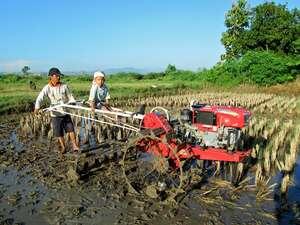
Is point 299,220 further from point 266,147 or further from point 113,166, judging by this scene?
point 266,147

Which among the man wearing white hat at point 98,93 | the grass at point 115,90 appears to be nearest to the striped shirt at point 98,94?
the man wearing white hat at point 98,93

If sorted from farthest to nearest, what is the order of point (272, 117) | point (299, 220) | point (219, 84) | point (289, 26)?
point (289, 26) → point (219, 84) → point (272, 117) → point (299, 220)

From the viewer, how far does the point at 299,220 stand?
16.8ft

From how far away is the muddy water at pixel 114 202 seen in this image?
5125mm

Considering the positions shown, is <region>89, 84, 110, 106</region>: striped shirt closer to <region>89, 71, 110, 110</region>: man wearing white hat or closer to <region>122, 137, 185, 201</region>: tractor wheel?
<region>89, 71, 110, 110</region>: man wearing white hat

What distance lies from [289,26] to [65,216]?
32431mm

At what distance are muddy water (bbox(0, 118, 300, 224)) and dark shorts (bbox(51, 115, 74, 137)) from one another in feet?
2.76

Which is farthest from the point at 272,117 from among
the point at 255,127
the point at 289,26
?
the point at 289,26

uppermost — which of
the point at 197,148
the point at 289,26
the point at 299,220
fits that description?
the point at 289,26

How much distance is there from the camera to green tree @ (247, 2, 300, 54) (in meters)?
33.5

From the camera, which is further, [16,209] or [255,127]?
[255,127]

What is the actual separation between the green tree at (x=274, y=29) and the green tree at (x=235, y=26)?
734 mm

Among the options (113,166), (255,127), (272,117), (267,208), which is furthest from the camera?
(272,117)

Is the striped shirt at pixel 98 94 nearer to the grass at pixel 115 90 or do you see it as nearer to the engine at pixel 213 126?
the engine at pixel 213 126
